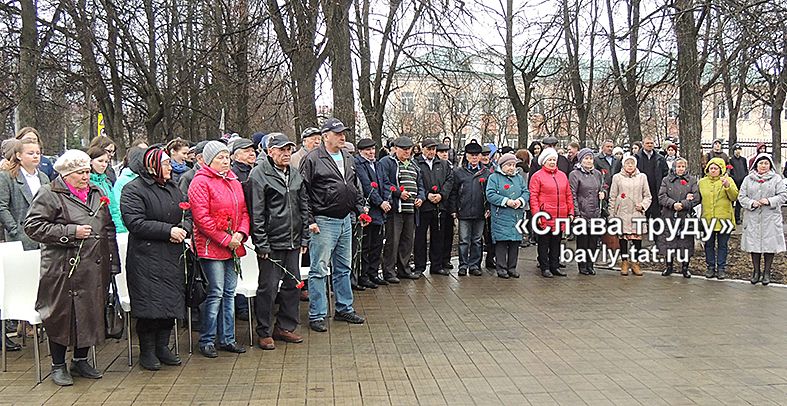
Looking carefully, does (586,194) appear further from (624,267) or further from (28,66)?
(28,66)

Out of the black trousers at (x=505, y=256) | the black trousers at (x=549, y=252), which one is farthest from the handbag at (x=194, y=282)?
the black trousers at (x=549, y=252)

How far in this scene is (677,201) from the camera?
1134 centimetres

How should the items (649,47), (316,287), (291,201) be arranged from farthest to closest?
(649,47)
(316,287)
(291,201)

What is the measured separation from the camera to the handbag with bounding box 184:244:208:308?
6.73 metres

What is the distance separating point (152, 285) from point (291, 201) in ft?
5.05

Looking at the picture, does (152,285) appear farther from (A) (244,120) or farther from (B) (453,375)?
(A) (244,120)

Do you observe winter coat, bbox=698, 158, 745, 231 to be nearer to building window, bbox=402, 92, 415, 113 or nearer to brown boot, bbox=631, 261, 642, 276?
brown boot, bbox=631, 261, 642, 276

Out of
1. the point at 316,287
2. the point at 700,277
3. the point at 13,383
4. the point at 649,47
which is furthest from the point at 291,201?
the point at 649,47

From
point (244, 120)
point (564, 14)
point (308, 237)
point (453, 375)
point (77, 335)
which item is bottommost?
point (453, 375)

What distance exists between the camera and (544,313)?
887 centimetres

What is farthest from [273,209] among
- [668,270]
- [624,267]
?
[668,270]

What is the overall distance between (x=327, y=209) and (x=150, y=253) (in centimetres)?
201

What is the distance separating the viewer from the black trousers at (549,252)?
1147cm

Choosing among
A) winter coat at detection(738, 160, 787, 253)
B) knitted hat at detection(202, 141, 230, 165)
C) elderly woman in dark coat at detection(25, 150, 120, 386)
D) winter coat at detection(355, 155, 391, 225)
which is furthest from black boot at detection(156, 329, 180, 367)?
winter coat at detection(738, 160, 787, 253)
